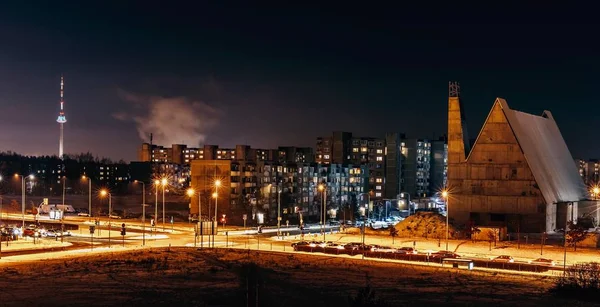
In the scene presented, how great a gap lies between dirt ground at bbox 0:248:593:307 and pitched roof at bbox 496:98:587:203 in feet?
119

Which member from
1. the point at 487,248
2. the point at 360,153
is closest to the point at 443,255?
the point at 487,248

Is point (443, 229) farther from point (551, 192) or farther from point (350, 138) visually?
point (350, 138)

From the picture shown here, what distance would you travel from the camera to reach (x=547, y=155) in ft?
298

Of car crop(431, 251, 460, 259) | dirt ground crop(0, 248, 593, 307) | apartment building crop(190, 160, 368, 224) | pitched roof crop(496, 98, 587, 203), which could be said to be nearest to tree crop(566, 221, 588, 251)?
pitched roof crop(496, 98, 587, 203)

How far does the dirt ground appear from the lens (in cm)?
3709

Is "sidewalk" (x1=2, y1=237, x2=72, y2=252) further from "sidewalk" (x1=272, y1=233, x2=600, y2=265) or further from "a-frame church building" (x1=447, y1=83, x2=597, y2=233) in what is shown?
"a-frame church building" (x1=447, y1=83, x2=597, y2=233)

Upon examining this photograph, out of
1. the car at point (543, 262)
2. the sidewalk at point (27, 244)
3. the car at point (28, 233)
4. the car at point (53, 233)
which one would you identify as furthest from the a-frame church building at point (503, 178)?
the car at point (28, 233)

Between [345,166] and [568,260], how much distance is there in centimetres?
9973

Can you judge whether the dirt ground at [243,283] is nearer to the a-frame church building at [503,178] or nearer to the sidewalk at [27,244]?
the sidewalk at [27,244]

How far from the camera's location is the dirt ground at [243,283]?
122ft

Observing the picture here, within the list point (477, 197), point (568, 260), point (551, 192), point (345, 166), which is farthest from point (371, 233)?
point (345, 166)

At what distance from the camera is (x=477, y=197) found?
278ft

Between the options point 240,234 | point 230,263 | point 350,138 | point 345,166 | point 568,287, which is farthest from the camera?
point 350,138

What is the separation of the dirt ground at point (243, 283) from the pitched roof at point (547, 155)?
1433 inches
